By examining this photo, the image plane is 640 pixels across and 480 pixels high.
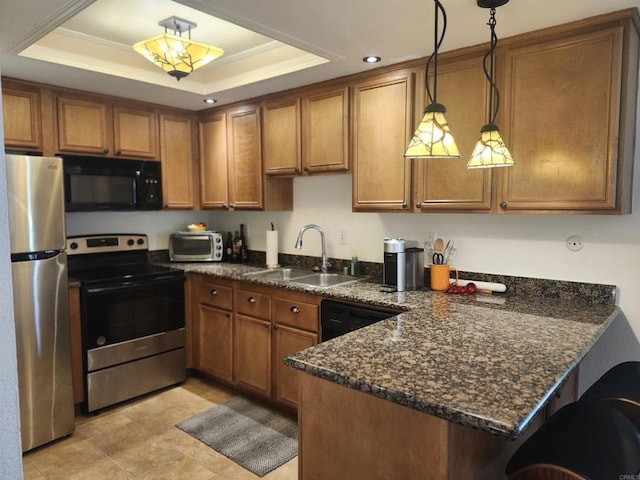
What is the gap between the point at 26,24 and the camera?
2.11 m

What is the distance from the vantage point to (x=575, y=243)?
236 cm

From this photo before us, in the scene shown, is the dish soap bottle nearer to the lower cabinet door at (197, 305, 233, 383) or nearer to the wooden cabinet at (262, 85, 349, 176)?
the wooden cabinet at (262, 85, 349, 176)

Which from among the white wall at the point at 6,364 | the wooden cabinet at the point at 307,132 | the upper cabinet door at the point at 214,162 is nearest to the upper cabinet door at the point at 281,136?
A: the wooden cabinet at the point at 307,132

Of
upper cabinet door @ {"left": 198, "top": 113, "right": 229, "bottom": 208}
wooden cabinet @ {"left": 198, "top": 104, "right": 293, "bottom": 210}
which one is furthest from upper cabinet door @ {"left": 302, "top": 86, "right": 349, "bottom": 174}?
upper cabinet door @ {"left": 198, "top": 113, "right": 229, "bottom": 208}

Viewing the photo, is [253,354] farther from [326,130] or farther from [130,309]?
[326,130]

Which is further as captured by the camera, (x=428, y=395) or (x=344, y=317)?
(x=344, y=317)

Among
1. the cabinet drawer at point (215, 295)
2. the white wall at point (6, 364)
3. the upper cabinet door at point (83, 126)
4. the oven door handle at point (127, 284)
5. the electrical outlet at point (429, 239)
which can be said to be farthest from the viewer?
the cabinet drawer at point (215, 295)

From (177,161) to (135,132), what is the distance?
435mm

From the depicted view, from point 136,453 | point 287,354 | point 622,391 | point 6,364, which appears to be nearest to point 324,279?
point 287,354

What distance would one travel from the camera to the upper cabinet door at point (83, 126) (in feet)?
10.4

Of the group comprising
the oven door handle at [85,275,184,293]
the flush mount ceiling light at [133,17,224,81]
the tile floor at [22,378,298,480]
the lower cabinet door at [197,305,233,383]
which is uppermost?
the flush mount ceiling light at [133,17,224,81]

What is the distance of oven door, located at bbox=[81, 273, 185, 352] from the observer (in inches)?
117

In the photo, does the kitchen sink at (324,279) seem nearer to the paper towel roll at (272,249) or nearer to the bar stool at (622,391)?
the paper towel roll at (272,249)

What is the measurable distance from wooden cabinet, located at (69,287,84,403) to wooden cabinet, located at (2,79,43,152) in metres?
1.04
